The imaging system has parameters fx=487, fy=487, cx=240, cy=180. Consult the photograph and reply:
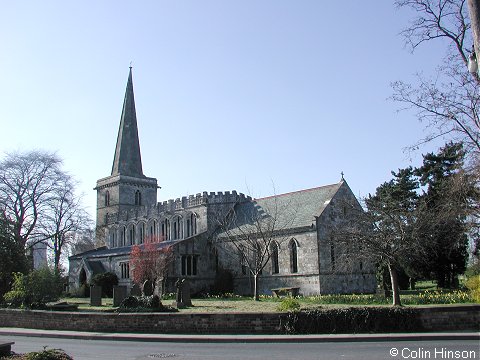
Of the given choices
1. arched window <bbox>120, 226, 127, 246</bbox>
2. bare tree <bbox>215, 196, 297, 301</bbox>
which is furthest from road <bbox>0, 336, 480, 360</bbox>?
arched window <bbox>120, 226, 127, 246</bbox>

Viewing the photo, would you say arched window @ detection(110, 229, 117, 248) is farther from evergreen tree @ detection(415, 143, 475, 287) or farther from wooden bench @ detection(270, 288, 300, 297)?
evergreen tree @ detection(415, 143, 475, 287)

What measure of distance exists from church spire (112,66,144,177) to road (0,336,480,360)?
47267mm

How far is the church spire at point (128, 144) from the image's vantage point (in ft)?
205

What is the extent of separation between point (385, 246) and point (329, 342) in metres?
9.80

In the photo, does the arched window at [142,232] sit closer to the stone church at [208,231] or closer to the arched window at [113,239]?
the stone church at [208,231]

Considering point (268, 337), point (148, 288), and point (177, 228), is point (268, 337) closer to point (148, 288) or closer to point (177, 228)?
point (148, 288)

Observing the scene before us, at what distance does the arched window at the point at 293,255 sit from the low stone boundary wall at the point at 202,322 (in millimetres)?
23197

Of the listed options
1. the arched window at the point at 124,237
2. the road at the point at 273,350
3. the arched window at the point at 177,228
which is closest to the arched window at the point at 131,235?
the arched window at the point at 124,237

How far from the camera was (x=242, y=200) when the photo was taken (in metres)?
50.2

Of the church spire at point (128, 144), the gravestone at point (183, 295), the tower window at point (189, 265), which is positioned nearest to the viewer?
the gravestone at point (183, 295)

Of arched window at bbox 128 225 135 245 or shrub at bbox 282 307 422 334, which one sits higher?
arched window at bbox 128 225 135 245

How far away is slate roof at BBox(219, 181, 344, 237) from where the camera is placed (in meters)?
41.1

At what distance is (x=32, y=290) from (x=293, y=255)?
71.0 ft

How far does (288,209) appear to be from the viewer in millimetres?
44094
